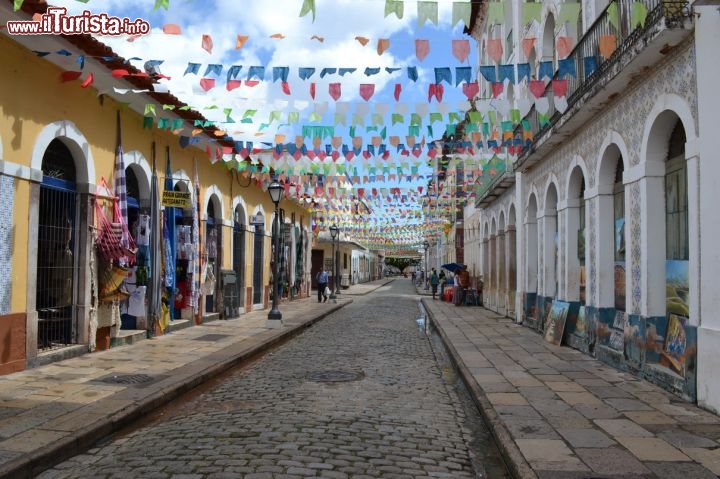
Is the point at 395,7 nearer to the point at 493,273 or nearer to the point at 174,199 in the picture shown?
the point at 174,199

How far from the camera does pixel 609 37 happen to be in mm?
8656

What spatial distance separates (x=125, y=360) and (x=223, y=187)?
7.97 metres

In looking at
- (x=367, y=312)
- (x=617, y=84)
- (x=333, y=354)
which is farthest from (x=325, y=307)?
(x=617, y=84)

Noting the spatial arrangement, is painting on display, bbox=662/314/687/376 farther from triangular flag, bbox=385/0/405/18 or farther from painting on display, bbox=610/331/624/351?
triangular flag, bbox=385/0/405/18

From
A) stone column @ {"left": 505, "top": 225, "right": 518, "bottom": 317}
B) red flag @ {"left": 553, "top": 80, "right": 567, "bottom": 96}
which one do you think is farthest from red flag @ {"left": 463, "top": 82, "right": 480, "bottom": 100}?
stone column @ {"left": 505, "top": 225, "right": 518, "bottom": 317}

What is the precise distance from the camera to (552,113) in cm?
1276

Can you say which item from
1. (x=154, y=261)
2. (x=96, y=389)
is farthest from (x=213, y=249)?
(x=96, y=389)

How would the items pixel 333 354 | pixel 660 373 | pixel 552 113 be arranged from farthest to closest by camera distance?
pixel 552 113, pixel 333 354, pixel 660 373

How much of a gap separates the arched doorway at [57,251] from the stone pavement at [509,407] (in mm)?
676

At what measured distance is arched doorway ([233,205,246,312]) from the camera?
1831cm

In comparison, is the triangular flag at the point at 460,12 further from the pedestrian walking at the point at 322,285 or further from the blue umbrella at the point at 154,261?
the pedestrian walking at the point at 322,285

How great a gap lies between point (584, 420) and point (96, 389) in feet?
18.7

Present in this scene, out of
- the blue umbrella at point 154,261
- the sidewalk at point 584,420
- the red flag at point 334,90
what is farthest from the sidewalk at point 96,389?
the red flag at point 334,90

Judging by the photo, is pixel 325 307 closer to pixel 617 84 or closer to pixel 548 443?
pixel 617 84
